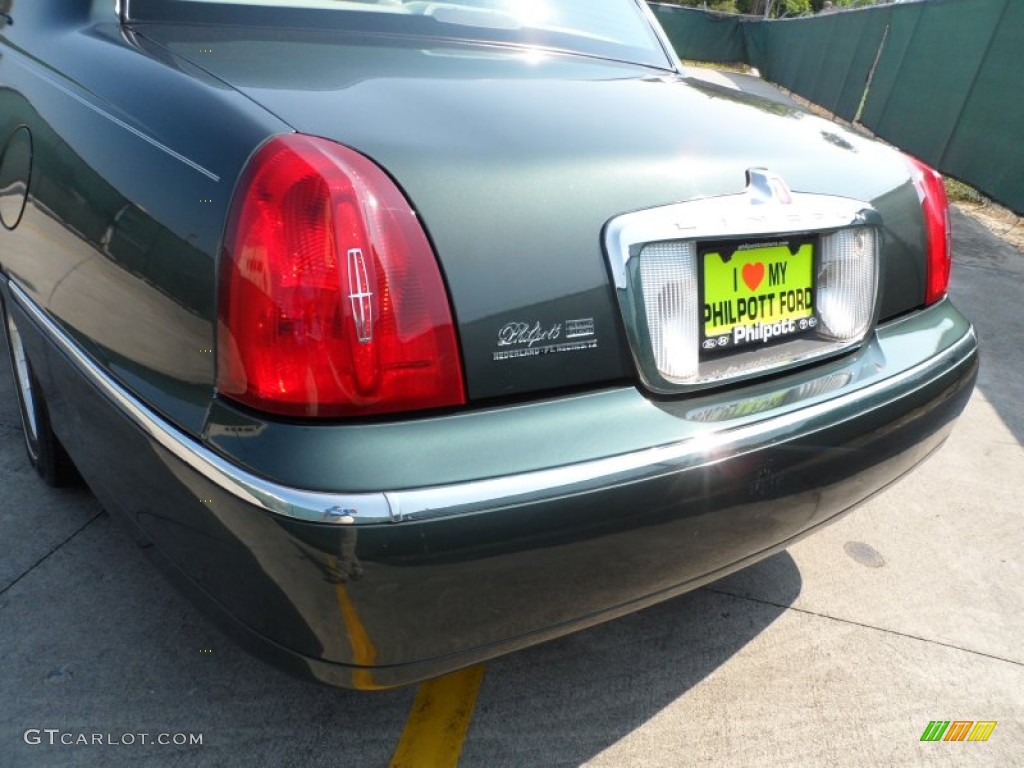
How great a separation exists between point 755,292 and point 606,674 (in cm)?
101

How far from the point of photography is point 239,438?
4.13 feet

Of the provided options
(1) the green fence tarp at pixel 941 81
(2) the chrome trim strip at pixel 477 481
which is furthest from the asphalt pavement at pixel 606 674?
(1) the green fence tarp at pixel 941 81

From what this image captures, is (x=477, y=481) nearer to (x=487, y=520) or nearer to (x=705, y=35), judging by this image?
(x=487, y=520)

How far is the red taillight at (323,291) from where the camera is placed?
1.24 metres

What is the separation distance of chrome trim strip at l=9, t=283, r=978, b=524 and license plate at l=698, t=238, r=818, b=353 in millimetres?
172

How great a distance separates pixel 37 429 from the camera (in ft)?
8.07

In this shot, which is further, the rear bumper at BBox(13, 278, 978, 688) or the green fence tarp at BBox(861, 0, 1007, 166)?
the green fence tarp at BBox(861, 0, 1007, 166)

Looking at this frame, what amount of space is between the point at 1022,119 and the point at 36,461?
30.5 feet

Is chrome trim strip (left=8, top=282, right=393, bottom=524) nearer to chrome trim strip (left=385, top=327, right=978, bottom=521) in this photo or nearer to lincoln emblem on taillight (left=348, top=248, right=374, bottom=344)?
chrome trim strip (left=385, top=327, right=978, bottom=521)

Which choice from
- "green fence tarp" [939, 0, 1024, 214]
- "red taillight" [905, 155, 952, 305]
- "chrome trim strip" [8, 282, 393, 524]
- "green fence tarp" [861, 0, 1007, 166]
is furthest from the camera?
"green fence tarp" [861, 0, 1007, 166]

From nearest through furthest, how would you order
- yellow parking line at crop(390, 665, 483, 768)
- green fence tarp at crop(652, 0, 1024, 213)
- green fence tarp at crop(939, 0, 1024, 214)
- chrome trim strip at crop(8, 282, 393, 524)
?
chrome trim strip at crop(8, 282, 393, 524)
yellow parking line at crop(390, 665, 483, 768)
green fence tarp at crop(939, 0, 1024, 214)
green fence tarp at crop(652, 0, 1024, 213)

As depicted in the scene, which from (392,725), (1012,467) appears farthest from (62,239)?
(1012,467)

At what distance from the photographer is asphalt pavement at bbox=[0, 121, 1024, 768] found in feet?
5.93

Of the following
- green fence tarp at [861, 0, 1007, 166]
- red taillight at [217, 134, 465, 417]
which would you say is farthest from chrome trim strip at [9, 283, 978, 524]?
green fence tarp at [861, 0, 1007, 166]
